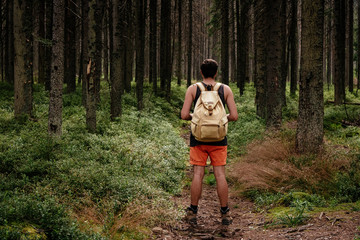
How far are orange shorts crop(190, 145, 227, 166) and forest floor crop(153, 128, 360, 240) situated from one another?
3.33 feet

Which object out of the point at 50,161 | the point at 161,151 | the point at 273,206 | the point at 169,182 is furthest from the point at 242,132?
the point at 50,161

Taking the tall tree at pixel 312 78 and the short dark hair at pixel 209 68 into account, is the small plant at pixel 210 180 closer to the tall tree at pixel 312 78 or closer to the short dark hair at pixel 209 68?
the tall tree at pixel 312 78

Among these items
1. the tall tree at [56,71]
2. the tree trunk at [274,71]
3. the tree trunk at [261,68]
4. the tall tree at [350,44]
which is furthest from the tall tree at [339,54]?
the tall tree at [56,71]

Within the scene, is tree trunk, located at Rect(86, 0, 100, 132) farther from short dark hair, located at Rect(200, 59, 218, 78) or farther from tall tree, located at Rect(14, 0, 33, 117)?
short dark hair, located at Rect(200, 59, 218, 78)

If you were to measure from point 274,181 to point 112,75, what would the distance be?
A: 26.7 feet

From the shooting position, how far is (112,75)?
11.9 meters

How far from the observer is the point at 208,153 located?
179 inches

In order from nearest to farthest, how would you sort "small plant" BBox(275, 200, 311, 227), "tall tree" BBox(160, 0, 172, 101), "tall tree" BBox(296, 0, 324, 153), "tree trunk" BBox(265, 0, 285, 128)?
"small plant" BBox(275, 200, 311, 227)
"tall tree" BBox(296, 0, 324, 153)
"tree trunk" BBox(265, 0, 285, 128)
"tall tree" BBox(160, 0, 172, 101)

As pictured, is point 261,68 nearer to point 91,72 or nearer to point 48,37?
point 91,72

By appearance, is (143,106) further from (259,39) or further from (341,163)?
(341,163)

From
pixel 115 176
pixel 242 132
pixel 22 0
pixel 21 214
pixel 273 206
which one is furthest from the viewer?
pixel 242 132

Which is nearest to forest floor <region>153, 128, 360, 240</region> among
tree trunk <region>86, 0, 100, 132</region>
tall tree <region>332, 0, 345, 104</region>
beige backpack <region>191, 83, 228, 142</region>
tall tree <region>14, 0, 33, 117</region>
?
beige backpack <region>191, 83, 228, 142</region>

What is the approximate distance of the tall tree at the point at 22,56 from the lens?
9.76 meters

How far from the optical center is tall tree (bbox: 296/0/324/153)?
20.6 ft
